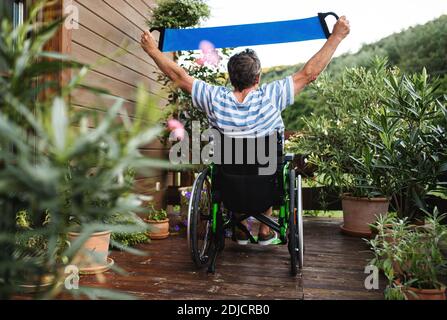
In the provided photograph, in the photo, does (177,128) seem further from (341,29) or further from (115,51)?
(341,29)

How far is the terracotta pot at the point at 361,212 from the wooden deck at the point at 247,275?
0.70 ft

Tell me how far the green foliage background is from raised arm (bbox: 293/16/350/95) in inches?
287

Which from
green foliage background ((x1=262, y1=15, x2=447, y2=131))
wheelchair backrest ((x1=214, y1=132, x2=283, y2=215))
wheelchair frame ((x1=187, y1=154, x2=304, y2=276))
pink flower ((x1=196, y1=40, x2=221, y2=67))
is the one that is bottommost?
wheelchair frame ((x1=187, y1=154, x2=304, y2=276))

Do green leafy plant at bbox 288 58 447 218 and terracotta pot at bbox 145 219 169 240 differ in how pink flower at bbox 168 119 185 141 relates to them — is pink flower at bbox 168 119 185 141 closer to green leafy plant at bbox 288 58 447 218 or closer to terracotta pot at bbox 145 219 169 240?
terracotta pot at bbox 145 219 169 240

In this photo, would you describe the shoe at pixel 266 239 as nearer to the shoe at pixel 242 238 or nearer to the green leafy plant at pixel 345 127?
the shoe at pixel 242 238

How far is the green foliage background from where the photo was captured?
33.9ft

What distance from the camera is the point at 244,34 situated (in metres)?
2.97

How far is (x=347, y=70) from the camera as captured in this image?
10.8 ft

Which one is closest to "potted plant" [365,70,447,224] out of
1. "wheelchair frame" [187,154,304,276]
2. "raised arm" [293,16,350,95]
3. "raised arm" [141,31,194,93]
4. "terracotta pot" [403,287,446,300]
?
"raised arm" [293,16,350,95]
